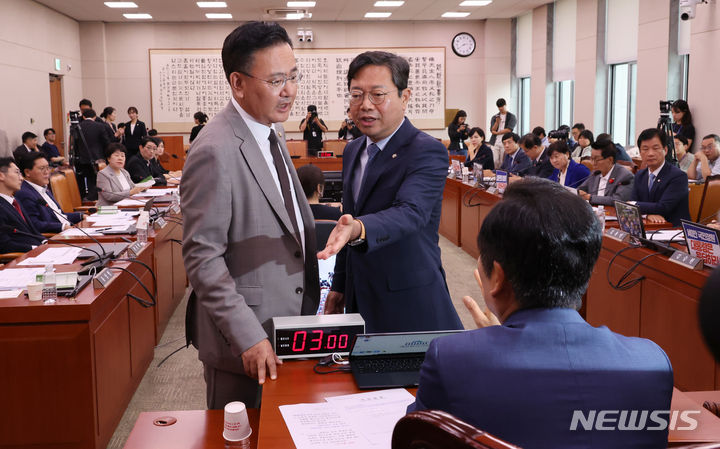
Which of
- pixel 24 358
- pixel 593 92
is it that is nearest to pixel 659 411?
pixel 24 358

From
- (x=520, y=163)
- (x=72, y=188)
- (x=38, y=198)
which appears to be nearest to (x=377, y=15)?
(x=520, y=163)

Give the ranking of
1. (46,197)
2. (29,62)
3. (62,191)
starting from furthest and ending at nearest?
(29,62) → (62,191) → (46,197)

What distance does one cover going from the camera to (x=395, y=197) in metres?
1.83

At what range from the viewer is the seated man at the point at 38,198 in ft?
14.9

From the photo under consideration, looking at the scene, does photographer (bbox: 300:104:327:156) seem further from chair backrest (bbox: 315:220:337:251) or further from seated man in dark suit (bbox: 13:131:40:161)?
chair backrest (bbox: 315:220:337:251)

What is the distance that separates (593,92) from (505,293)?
34.3 ft

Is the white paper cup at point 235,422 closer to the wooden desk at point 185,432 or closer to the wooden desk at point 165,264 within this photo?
the wooden desk at point 185,432

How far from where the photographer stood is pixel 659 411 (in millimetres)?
971

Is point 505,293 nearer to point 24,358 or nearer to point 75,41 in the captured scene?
point 24,358

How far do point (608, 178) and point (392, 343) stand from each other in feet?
13.7

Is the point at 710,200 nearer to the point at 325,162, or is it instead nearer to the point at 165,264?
the point at 165,264

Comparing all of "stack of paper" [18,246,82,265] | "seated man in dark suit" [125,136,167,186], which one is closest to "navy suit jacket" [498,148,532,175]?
"seated man in dark suit" [125,136,167,186]

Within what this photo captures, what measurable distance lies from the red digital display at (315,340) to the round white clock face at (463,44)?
13.4 metres

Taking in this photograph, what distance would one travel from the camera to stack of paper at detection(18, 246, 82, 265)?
122 inches
